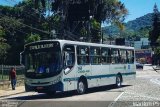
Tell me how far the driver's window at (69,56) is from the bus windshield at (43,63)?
437 millimetres

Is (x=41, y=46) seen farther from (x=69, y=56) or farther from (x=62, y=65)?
(x=62, y=65)

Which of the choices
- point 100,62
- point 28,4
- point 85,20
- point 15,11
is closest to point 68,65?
point 100,62

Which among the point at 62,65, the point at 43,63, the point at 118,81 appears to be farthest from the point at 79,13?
Result: the point at 62,65

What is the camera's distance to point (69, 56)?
80.1 ft

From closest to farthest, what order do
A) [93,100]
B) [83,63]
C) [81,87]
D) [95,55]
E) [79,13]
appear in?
[93,100], [81,87], [83,63], [95,55], [79,13]

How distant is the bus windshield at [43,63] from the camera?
23625mm

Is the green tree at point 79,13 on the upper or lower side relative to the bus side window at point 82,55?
upper

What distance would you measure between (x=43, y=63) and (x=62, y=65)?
1.14 meters

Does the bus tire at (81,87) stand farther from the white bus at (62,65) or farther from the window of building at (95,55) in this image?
the window of building at (95,55)

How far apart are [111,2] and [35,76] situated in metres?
38.4

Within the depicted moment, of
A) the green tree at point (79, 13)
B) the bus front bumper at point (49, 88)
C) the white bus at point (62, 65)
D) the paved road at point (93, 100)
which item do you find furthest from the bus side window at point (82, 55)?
the green tree at point (79, 13)

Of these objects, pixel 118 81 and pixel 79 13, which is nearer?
pixel 118 81

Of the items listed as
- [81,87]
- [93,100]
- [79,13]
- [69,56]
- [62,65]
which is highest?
[79,13]

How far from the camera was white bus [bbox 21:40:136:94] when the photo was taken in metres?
23.7
